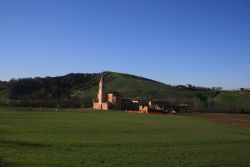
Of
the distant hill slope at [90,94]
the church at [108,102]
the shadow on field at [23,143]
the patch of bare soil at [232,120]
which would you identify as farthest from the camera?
the distant hill slope at [90,94]

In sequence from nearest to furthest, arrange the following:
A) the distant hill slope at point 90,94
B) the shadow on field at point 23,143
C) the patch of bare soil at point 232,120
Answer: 1. the shadow on field at point 23,143
2. the patch of bare soil at point 232,120
3. the distant hill slope at point 90,94

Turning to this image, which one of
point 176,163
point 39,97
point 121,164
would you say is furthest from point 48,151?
point 39,97

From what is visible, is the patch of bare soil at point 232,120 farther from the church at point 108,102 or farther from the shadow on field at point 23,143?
the church at point 108,102

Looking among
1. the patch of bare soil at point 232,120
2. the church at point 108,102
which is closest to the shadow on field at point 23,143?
the patch of bare soil at point 232,120

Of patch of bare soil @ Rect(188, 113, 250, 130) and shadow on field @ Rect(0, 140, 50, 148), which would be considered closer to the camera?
shadow on field @ Rect(0, 140, 50, 148)

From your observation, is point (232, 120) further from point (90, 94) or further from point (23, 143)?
point (90, 94)

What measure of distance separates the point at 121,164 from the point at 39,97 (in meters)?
138

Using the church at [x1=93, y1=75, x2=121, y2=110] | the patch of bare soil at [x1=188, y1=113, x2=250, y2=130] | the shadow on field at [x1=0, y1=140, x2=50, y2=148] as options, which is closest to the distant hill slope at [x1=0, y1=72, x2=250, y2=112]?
the church at [x1=93, y1=75, x2=121, y2=110]

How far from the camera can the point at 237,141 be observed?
33625 mm

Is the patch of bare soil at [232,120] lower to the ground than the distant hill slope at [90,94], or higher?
lower

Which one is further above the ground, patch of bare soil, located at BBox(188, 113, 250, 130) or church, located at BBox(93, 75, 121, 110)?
church, located at BBox(93, 75, 121, 110)

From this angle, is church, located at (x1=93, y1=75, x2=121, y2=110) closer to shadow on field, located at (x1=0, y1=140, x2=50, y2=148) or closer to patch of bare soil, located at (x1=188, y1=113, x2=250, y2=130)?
patch of bare soil, located at (x1=188, y1=113, x2=250, y2=130)

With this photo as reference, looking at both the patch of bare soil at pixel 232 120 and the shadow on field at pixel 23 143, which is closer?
the shadow on field at pixel 23 143

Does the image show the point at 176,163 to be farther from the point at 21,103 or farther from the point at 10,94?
the point at 10,94
